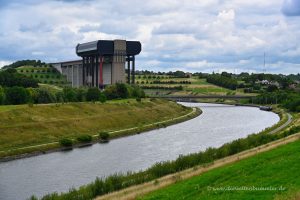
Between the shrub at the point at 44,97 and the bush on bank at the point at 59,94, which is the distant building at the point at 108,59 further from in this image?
the shrub at the point at 44,97

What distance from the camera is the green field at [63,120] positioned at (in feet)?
212

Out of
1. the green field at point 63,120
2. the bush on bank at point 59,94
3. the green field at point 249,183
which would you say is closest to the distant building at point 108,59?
the bush on bank at point 59,94

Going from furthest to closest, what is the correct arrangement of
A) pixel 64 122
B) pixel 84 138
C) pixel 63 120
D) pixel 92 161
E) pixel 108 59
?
pixel 108 59, pixel 63 120, pixel 64 122, pixel 84 138, pixel 92 161

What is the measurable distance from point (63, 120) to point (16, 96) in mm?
20342

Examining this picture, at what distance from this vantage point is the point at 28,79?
14925 centimetres

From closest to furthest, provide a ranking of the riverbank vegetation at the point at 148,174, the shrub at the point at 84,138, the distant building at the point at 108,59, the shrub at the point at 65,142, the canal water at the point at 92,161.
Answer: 1. the riverbank vegetation at the point at 148,174
2. the canal water at the point at 92,161
3. the shrub at the point at 65,142
4. the shrub at the point at 84,138
5. the distant building at the point at 108,59

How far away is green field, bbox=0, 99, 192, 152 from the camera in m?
64.8

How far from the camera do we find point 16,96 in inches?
3718

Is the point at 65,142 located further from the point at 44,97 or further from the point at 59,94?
the point at 59,94

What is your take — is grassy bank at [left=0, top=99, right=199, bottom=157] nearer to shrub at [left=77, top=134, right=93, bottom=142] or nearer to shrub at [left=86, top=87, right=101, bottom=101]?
shrub at [left=77, top=134, right=93, bottom=142]

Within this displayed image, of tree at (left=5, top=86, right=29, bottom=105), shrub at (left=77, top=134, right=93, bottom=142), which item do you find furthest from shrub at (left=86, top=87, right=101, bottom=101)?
shrub at (left=77, top=134, right=93, bottom=142)

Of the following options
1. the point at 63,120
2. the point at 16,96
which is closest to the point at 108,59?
the point at 16,96

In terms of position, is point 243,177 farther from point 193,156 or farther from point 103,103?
point 103,103

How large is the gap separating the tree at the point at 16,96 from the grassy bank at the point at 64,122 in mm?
10302
